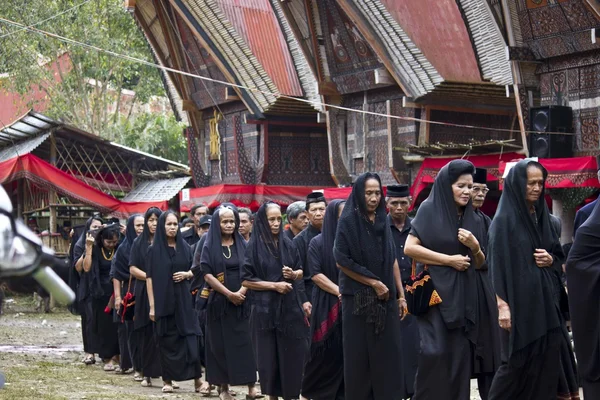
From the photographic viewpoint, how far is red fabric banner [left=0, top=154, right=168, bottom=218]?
2303cm

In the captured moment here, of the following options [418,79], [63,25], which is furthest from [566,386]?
[63,25]

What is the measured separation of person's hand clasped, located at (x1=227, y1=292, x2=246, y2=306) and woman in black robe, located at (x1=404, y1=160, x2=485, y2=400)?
145 inches

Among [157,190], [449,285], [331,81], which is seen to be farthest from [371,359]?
[157,190]

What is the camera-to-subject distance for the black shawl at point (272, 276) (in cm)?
1015

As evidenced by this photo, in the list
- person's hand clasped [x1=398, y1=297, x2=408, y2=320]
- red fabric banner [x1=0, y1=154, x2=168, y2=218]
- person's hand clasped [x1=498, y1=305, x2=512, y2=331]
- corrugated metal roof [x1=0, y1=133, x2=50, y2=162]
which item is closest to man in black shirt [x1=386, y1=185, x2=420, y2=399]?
person's hand clasped [x1=398, y1=297, x2=408, y2=320]

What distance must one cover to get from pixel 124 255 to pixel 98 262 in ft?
4.10

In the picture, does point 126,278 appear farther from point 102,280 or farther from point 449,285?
point 449,285

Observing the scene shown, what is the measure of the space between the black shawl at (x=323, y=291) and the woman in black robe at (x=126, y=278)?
430 centimetres

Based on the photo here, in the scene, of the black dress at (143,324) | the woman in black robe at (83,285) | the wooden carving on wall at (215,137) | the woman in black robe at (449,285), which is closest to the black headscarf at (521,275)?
the woman in black robe at (449,285)

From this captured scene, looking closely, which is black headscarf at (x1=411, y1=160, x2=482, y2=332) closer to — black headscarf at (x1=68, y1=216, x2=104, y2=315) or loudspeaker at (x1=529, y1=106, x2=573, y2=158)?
loudspeaker at (x1=529, y1=106, x2=573, y2=158)

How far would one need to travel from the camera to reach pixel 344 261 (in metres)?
8.16

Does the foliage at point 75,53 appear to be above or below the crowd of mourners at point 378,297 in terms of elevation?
above

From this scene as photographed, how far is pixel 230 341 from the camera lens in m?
11.1

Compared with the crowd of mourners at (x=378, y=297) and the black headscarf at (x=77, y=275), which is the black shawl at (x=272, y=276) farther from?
the black headscarf at (x=77, y=275)
